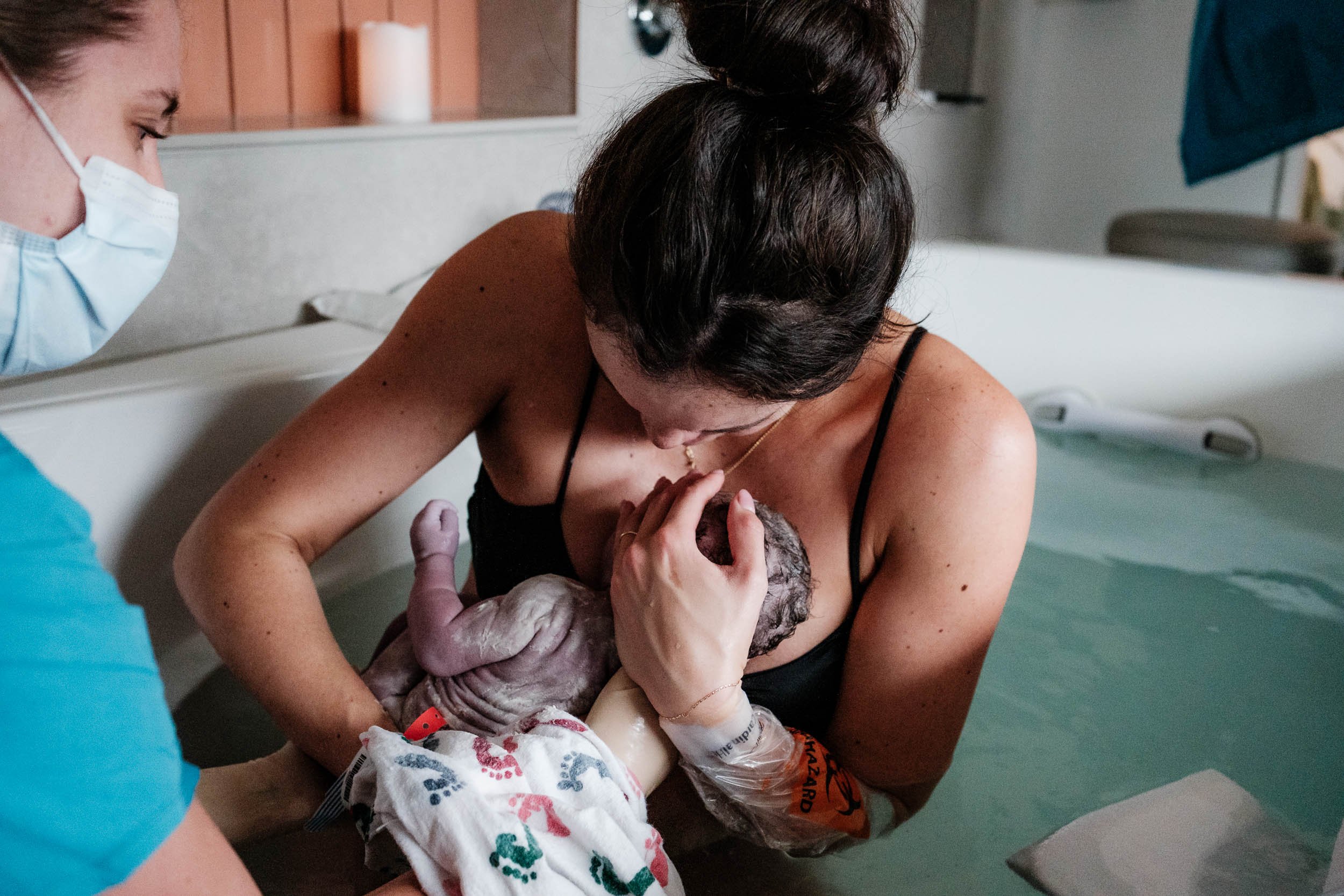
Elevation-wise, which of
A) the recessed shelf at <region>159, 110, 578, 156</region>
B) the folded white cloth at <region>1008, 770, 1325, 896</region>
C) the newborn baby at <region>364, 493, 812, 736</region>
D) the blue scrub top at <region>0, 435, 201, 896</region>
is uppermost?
the recessed shelf at <region>159, 110, 578, 156</region>

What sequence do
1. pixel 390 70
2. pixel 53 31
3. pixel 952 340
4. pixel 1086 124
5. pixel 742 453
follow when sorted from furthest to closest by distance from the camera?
pixel 1086 124 → pixel 952 340 → pixel 390 70 → pixel 742 453 → pixel 53 31

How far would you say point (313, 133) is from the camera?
1.70 metres

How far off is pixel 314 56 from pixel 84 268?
1328 millimetres

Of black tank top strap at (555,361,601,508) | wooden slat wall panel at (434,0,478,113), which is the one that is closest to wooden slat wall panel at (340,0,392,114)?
→ wooden slat wall panel at (434,0,478,113)

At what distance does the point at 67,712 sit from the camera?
0.45 metres

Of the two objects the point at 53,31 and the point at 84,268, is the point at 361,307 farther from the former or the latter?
the point at 53,31

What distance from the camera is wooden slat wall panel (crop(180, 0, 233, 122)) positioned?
5.55 feet

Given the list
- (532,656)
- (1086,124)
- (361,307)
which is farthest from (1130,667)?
(1086,124)

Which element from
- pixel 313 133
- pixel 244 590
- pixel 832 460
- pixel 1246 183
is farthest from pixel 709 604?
pixel 1246 183

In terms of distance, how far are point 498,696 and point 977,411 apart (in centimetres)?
52

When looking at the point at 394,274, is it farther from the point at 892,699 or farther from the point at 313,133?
the point at 892,699

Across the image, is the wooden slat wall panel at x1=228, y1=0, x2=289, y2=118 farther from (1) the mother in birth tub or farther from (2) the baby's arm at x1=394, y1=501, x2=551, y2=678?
(2) the baby's arm at x1=394, y1=501, x2=551, y2=678

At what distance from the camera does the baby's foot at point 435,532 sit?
113 cm

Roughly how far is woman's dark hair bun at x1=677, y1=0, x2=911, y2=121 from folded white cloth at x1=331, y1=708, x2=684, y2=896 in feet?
1.77
